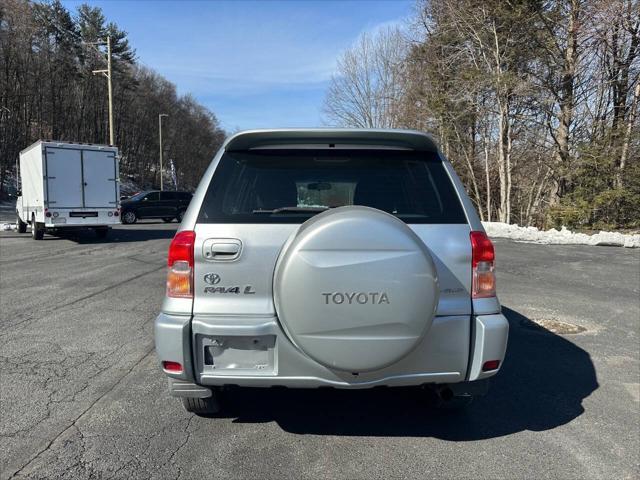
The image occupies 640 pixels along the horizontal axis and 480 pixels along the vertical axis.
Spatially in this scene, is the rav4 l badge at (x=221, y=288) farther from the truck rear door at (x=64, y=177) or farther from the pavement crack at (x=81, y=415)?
the truck rear door at (x=64, y=177)

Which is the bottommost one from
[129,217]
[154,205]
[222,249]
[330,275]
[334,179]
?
[129,217]

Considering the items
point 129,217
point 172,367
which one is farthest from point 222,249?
point 129,217

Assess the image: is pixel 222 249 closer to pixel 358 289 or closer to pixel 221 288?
pixel 221 288

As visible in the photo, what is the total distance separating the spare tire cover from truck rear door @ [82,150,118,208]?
50.7 ft

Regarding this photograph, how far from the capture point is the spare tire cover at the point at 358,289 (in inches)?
101

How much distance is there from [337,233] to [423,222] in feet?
1.94

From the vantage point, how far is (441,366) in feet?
9.24

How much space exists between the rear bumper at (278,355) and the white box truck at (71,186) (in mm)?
14705

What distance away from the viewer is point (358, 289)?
8.43 feet

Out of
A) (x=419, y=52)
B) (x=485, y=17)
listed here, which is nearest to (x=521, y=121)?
(x=485, y=17)

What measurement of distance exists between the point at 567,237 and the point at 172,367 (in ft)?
52.6

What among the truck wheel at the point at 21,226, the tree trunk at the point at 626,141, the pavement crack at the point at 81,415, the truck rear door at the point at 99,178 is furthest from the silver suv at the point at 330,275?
the tree trunk at the point at 626,141

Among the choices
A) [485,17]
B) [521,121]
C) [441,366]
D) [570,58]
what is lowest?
[441,366]

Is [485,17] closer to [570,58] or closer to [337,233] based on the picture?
[570,58]
